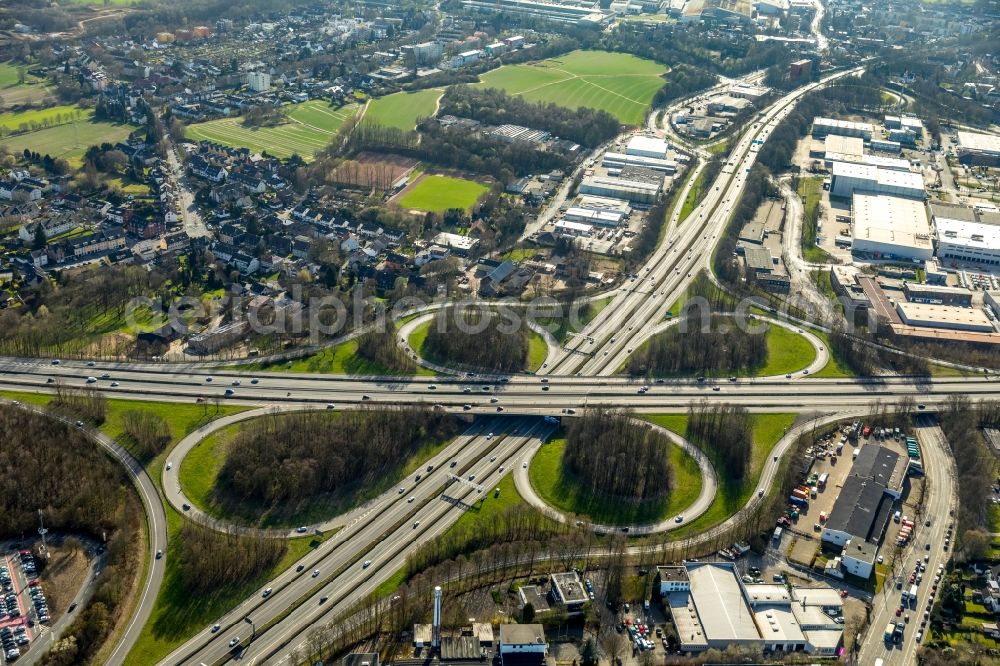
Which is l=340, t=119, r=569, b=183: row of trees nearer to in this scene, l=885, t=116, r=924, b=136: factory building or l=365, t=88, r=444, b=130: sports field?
l=365, t=88, r=444, b=130: sports field

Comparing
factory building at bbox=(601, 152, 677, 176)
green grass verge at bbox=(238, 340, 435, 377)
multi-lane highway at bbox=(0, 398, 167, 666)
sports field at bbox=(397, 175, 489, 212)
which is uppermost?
factory building at bbox=(601, 152, 677, 176)

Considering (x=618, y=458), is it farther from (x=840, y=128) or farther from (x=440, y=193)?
(x=840, y=128)

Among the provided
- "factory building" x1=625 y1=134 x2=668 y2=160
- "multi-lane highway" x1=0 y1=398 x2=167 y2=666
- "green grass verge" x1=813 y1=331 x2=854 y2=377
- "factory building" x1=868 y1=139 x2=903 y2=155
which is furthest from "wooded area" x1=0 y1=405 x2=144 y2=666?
"factory building" x1=868 y1=139 x2=903 y2=155

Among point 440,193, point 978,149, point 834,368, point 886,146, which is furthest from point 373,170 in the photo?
point 978,149

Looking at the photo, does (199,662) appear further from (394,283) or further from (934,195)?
(934,195)

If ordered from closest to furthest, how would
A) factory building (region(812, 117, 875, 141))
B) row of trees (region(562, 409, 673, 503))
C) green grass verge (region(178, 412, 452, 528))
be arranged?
green grass verge (region(178, 412, 452, 528))
row of trees (region(562, 409, 673, 503))
factory building (region(812, 117, 875, 141))

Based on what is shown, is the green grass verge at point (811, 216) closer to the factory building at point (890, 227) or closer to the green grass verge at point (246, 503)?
the factory building at point (890, 227)

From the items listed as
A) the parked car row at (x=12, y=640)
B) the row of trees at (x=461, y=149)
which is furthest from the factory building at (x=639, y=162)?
the parked car row at (x=12, y=640)
